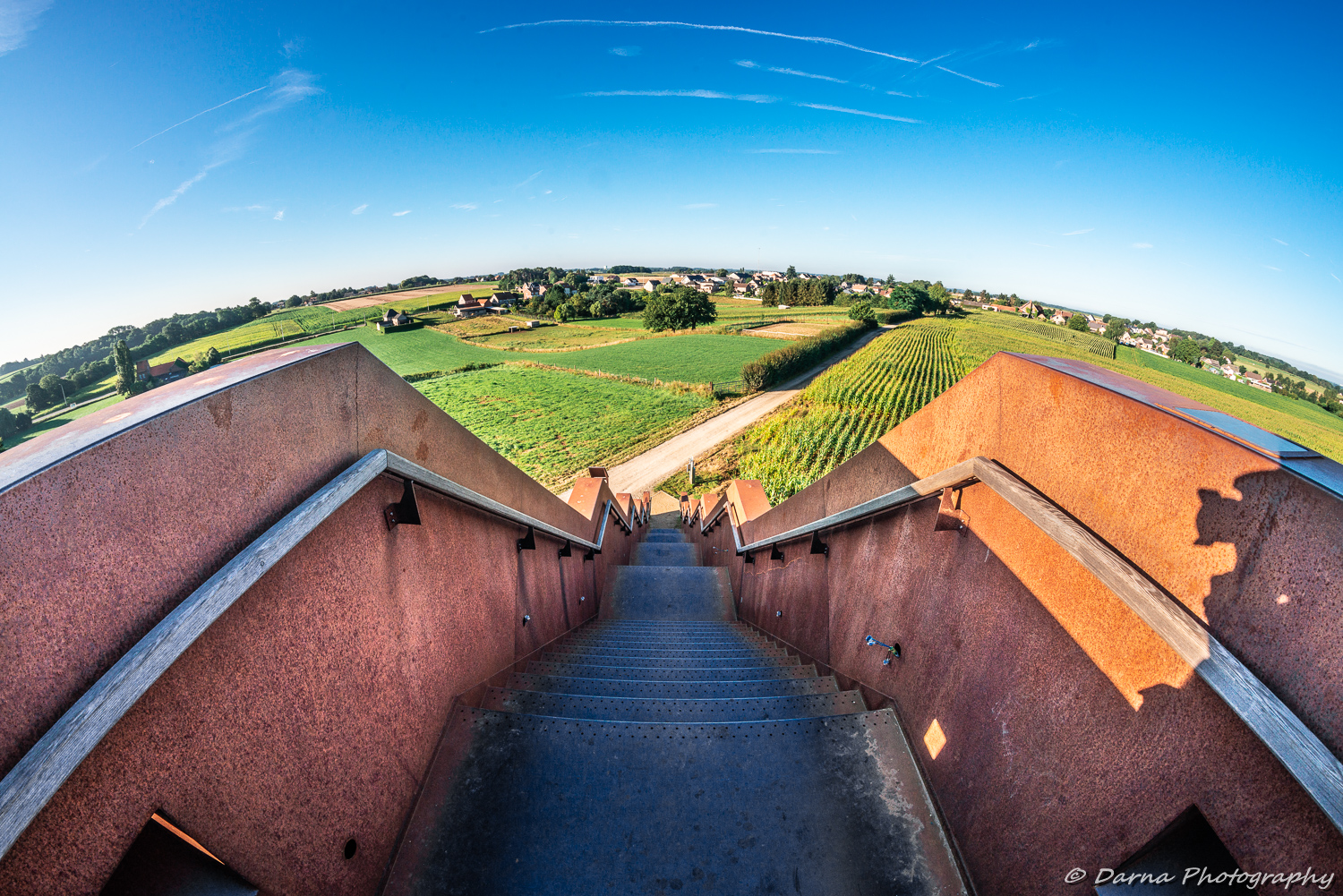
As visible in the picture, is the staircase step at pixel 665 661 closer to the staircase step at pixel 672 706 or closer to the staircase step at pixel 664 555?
the staircase step at pixel 672 706

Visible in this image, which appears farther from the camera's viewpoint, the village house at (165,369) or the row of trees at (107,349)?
the village house at (165,369)

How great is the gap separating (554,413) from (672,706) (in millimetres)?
26763

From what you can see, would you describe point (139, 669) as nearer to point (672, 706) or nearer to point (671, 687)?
point (672, 706)

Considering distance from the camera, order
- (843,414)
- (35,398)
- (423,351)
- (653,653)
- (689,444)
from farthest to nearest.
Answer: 1. (423,351)
2. (843,414)
3. (689,444)
4. (653,653)
5. (35,398)

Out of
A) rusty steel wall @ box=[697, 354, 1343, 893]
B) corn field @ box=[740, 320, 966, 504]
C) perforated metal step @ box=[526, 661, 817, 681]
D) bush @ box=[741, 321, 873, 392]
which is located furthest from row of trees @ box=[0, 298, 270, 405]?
bush @ box=[741, 321, 873, 392]

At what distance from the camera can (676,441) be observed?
24750mm

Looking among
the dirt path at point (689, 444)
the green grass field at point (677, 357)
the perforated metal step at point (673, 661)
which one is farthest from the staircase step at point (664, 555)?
the green grass field at point (677, 357)

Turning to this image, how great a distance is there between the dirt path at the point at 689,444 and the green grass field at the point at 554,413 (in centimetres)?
156

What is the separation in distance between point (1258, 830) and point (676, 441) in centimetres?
2357

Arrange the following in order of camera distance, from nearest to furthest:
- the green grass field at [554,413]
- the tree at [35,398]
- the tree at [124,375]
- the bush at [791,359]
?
the tree at [35,398] → the tree at [124,375] → the green grass field at [554,413] → the bush at [791,359]

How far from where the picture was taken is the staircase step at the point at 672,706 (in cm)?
311

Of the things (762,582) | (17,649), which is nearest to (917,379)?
(762,582)

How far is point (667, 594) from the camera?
8383mm

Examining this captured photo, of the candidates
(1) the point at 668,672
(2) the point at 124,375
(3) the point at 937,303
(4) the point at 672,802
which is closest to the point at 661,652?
(1) the point at 668,672
